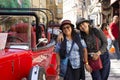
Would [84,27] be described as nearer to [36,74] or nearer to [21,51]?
[21,51]

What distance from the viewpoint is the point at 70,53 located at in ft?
19.7

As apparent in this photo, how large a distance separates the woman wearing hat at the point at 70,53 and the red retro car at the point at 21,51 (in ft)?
0.92

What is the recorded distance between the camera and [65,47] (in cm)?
601

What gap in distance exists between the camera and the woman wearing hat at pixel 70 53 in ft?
19.7

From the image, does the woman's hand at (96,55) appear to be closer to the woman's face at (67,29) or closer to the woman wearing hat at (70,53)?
the woman wearing hat at (70,53)

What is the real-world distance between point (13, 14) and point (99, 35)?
1.42 metres

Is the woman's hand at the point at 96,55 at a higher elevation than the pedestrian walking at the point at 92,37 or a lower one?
lower

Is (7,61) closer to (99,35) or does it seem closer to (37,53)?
(37,53)

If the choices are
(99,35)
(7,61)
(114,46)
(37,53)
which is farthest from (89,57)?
(114,46)

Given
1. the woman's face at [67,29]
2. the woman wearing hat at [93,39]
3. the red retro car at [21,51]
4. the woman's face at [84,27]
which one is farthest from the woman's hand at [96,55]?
the red retro car at [21,51]

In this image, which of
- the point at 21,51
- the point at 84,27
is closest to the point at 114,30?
the point at 84,27

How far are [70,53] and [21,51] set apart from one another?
900 millimetres

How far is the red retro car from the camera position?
4996 millimetres

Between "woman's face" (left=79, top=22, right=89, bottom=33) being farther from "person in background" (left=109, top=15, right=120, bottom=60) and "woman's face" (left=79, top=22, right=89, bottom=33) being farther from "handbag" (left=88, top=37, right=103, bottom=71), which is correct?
"person in background" (left=109, top=15, right=120, bottom=60)
